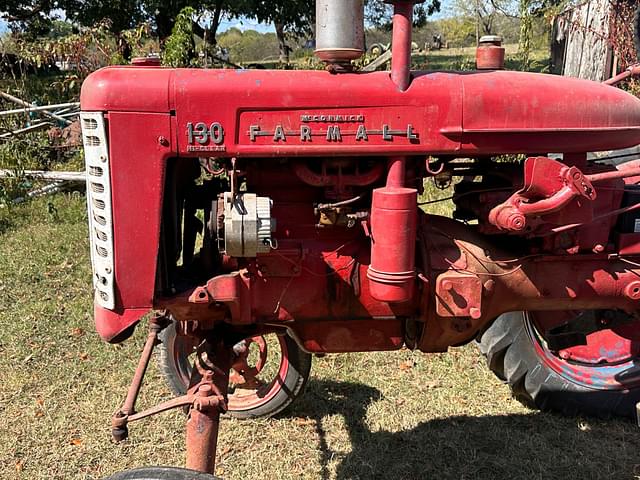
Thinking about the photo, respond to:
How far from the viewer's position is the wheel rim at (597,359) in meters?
3.34

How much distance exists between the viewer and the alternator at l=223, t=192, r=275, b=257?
2.05 m

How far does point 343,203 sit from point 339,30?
559 mm

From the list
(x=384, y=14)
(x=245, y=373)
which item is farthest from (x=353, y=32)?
(x=384, y=14)

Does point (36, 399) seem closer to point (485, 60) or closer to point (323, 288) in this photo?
point (323, 288)

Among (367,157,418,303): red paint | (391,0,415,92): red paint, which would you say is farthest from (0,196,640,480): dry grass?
(391,0,415,92): red paint

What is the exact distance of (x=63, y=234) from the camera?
19.5 ft

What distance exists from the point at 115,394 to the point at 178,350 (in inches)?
22.3

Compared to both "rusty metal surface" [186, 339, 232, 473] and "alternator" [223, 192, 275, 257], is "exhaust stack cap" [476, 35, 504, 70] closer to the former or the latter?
"alternator" [223, 192, 275, 257]

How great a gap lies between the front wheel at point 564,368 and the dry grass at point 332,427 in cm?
10

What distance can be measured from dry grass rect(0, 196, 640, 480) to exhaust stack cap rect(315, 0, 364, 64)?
1838mm

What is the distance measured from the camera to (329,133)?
2.08 meters

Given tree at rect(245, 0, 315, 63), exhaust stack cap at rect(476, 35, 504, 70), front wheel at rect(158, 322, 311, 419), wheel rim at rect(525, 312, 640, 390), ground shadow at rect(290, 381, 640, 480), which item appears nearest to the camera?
exhaust stack cap at rect(476, 35, 504, 70)

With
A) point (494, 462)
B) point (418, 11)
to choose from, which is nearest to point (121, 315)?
point (494, 462)

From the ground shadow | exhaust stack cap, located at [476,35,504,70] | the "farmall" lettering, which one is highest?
exhaust stack cap, located at [476,35,504,70]
